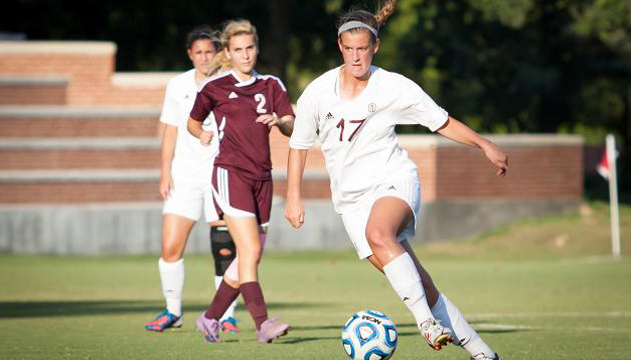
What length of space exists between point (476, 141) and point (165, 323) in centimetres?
410

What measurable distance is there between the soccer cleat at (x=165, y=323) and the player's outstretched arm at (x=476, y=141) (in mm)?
3833

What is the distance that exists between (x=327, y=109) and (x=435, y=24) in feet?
82.6

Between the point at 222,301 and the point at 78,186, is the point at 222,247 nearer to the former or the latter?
the point at 222,301

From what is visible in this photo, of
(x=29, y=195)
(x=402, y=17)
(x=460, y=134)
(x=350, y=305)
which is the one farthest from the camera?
(x=402, y=17)

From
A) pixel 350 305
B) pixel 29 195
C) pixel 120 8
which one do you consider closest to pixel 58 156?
pixel 29 195

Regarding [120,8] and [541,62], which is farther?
[120,8]

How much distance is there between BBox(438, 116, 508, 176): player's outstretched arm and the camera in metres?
7.43

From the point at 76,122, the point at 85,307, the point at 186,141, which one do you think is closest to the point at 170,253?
the point at 186,141

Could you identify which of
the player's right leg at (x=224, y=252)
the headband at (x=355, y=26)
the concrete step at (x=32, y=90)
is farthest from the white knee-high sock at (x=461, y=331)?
the concrete step at (x=32, y=90)

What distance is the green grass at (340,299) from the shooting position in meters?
9.22

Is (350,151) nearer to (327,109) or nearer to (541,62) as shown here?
(327,109)

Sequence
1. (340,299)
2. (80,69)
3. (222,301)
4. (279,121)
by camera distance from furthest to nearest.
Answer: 1. (80,69)
2. (340,299)
3. (222,301)
4. (279,121)

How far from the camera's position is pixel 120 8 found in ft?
120

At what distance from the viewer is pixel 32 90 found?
100 feet
